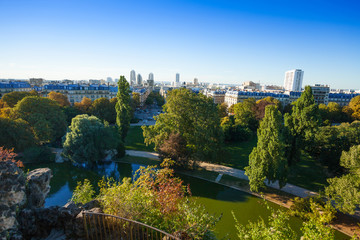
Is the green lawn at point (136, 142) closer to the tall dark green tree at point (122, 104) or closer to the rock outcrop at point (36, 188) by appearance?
the tall dark green tree at point (122, 104)

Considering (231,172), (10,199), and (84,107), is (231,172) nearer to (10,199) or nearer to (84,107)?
(10,199)

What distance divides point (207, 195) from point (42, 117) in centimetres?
2865

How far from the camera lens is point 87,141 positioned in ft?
88.8

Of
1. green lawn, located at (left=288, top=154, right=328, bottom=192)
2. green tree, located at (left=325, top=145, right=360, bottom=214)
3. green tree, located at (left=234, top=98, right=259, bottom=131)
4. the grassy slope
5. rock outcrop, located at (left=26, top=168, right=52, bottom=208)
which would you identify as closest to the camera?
rock outcrop, located at (left=26, top=168, right=52, bottom=208)

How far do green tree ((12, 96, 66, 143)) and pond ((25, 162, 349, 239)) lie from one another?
5.88m

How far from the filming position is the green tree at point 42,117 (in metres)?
32.2

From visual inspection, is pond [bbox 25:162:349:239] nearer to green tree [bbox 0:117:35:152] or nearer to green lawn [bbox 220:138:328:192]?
green tree [bbox 0:117:35:152]

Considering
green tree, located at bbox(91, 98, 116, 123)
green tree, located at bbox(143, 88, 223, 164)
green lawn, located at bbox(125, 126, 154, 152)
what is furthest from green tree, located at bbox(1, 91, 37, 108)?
green tree, located at bbox(143, 88, 223, 164)

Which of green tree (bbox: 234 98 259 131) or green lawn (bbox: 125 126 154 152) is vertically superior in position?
green tree (bbox: 234 98 259 131)

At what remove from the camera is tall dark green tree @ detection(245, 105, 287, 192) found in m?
19.0

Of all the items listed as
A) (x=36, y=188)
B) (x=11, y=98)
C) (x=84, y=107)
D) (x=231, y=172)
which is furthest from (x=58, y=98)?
(x=231, y=172)

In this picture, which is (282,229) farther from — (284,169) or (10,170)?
(284,169)

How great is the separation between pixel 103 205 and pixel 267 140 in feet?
50.5

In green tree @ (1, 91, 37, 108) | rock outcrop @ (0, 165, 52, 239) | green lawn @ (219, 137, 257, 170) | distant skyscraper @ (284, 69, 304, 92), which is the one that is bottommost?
green lawn @ (219, 137, 257, 170)
